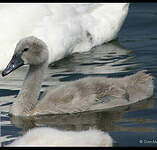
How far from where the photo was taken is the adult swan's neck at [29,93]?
10.5 meters

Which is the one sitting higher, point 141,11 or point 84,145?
point 84,145

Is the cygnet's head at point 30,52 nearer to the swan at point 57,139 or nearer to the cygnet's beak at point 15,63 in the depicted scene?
the cygnet's beak at point 15,63

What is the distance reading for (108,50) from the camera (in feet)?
43.8

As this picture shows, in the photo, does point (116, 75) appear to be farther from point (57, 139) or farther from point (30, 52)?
point (57, 139)

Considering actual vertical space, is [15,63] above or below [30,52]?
below

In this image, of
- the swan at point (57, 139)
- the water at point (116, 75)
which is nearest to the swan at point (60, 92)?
the water at point (116, 75)

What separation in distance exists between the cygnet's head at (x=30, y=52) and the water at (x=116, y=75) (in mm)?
622

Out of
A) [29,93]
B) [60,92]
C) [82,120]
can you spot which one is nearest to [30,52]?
[29,93]

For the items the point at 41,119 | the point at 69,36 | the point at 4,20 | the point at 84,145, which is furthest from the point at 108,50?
the point at 84,145

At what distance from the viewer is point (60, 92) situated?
10.5 metres

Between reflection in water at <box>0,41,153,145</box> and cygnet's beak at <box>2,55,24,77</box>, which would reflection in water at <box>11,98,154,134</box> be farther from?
cygnet's beak at <box>2,55,24,77</box>

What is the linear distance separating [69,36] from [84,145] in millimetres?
6031

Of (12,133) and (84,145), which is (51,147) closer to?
(84,145)

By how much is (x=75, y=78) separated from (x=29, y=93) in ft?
4.79
